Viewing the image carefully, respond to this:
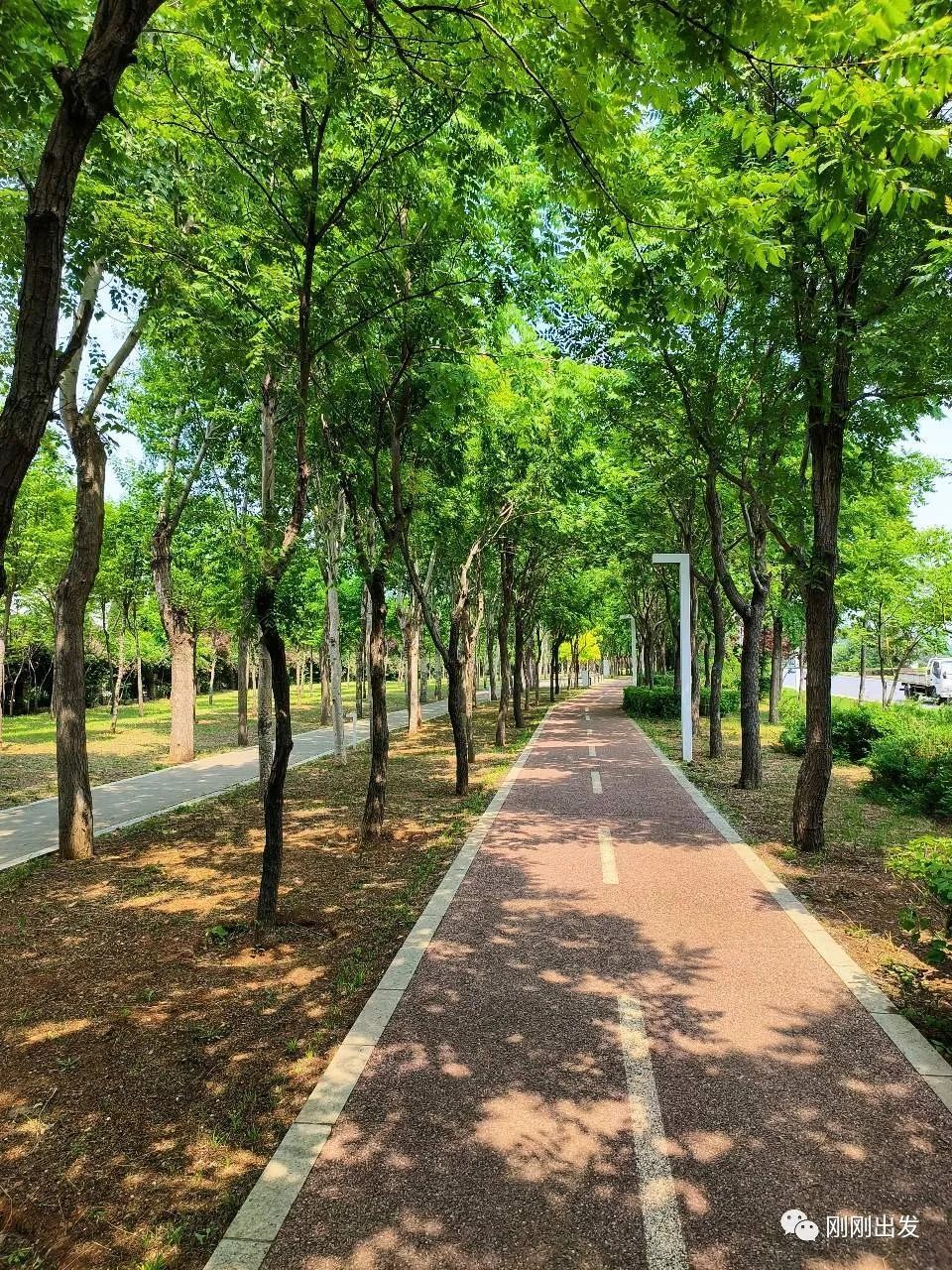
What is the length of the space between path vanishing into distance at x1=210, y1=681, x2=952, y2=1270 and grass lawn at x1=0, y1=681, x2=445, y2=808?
1130 cm

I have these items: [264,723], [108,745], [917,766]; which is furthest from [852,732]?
[108,745]

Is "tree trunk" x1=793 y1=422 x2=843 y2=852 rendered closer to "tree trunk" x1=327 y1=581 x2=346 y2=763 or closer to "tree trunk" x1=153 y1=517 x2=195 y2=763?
"tree trunk" x1=327 y1=581 x2=346 y2=763

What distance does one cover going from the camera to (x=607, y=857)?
845cm

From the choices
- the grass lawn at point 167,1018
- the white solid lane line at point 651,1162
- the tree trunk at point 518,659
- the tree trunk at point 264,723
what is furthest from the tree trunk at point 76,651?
the tree trunk at point 518,659

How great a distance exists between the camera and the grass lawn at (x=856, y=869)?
4.98 metres

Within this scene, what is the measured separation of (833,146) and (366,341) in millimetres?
5069

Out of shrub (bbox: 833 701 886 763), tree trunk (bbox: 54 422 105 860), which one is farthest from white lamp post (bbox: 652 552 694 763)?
tree trunk (bbox: 54 422 105 860)

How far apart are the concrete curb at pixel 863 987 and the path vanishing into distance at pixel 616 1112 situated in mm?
23

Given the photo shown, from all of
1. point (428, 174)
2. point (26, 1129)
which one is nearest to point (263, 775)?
point (26, 1129)

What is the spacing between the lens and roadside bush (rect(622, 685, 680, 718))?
90.0ft

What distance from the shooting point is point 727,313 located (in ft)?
36.7

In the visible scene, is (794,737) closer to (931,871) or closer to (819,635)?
(819,635)

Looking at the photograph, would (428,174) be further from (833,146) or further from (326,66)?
(833,146)

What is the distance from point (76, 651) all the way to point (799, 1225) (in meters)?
9.10
